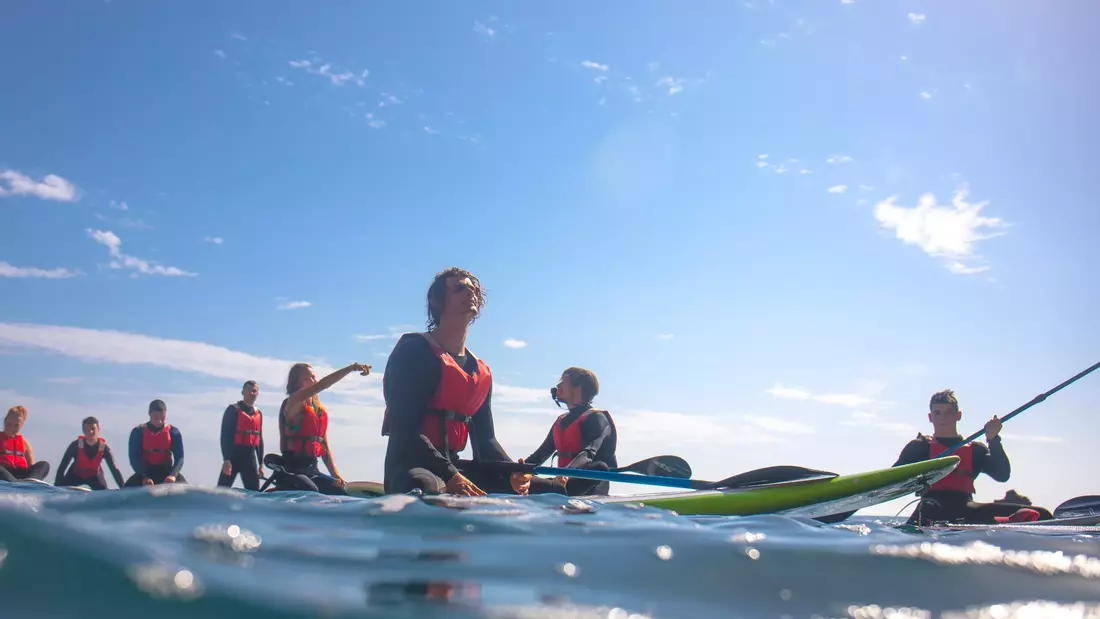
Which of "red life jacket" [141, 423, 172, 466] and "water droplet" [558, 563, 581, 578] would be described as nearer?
"water droplet" [558, 563, 581, 578]

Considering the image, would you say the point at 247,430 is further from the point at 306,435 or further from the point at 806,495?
the point at 806,495

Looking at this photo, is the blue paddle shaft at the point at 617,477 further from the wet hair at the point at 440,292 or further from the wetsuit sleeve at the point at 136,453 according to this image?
the wetsuit sleeve at the point at 136,453

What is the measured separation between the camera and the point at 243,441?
1041cm

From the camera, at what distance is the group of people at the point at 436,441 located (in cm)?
377

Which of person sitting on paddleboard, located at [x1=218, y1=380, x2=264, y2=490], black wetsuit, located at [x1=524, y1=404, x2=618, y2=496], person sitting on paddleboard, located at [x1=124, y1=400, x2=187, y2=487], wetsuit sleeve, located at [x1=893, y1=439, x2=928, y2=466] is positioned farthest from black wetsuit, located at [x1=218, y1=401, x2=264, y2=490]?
wetsuit sleeve, located at [x1=893, y1=439, x2=928, y2=466]

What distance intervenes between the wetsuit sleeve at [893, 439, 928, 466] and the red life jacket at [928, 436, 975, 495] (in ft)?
0.19

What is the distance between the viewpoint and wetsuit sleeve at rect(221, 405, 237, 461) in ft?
33.2

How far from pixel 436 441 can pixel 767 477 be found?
2.65 metres

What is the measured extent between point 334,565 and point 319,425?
271 inches

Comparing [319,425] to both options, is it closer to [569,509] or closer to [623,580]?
[569,509]

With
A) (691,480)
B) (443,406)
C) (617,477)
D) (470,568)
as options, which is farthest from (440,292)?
(470,568)

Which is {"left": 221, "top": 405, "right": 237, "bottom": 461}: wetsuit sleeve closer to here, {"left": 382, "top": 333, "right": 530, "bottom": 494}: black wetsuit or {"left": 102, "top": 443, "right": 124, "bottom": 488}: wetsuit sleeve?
{"left": 102, "top": 443, "right": 124, "bottom": 488}: wetsuit sleeve

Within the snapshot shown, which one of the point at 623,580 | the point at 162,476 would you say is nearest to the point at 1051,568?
the point at 623,580

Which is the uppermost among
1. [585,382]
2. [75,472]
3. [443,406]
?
[585,382]
